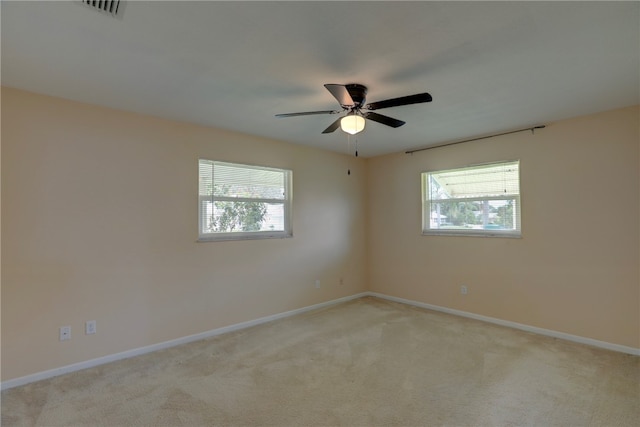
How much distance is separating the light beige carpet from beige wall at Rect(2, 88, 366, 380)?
1.08 ft

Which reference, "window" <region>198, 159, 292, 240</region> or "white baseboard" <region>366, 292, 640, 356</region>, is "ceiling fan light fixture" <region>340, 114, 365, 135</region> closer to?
"window" <region>198, 159, 292, 240</region>

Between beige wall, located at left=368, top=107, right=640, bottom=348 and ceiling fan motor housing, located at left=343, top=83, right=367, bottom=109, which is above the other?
ceiling fan motor housing, located at left=343, top=83, right=367, bottom=109

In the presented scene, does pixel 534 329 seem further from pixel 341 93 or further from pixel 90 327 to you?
pixel 90 327

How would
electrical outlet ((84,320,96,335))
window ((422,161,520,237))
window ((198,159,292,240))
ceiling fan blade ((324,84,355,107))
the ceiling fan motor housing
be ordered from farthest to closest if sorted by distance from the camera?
window ((422,161,520,237)) → window ((198,159,292,240)) → electrical outlet ((84,320,96,335)) → the ceiling fan motor housing → ceiling fan blade ((324,84,355,107))

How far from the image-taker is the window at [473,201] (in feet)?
12.8

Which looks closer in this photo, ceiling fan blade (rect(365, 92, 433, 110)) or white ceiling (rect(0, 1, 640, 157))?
white ceiling (rect(0, 1, 640, 157))

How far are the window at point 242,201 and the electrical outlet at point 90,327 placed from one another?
123 centimetres

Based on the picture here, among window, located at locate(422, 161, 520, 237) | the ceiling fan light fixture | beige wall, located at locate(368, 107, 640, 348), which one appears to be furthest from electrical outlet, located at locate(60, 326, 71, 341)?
window, located at locate(422, 161, 520, 237)

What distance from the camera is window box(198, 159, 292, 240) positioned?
12.1 feet

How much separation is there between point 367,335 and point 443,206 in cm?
216

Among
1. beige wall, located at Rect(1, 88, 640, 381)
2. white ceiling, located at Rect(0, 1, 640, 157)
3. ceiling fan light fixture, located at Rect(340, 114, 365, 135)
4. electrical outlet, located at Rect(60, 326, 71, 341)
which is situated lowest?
electrical outlet, located at Rect(60, 326, 71, 341)

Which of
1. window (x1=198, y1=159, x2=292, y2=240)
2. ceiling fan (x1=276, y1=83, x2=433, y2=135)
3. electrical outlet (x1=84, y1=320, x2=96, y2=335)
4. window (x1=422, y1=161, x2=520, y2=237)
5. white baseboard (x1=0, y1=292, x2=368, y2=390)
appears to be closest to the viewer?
ceiling fan (x1=276, y1=83, x2=433, y2=135)

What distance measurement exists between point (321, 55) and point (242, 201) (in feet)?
7.61

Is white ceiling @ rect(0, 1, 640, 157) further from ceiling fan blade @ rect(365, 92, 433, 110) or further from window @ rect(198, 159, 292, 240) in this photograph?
window @ rect(198, 159, 292, 240)
